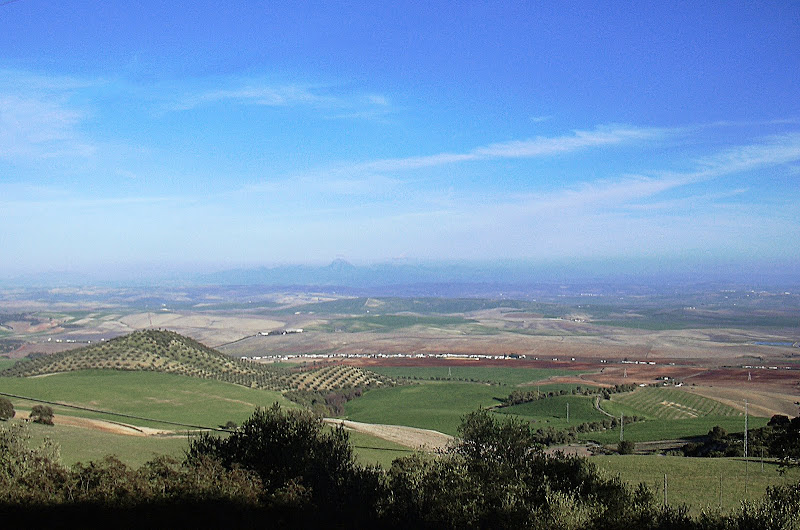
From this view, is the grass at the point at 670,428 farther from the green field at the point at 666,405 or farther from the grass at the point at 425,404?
the grass at the point at 425,404

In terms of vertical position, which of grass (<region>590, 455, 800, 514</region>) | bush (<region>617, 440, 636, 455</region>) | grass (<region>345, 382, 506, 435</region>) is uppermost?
grass (<region>590, 455, 800, 514</region>)

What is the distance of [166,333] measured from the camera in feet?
316

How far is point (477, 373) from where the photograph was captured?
100m

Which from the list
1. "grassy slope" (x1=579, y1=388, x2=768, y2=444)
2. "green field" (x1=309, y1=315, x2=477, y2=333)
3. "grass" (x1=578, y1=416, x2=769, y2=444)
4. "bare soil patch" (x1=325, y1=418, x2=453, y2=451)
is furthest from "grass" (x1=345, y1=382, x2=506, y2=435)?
"green field" (x1=309, y1=315, x2=477, y2=333)

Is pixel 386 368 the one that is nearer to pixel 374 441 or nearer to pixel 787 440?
pixel 374 441

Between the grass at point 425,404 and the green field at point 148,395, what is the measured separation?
8.99 metres

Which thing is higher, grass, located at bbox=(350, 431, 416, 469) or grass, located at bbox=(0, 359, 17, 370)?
grass, located at bbox=(350, 431, 416, 469)

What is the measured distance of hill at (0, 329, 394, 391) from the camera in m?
79.8

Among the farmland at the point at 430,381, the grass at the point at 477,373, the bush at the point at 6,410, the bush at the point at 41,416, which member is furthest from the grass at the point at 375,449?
the grass at the point at 477,373

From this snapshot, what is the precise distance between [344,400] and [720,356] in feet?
225

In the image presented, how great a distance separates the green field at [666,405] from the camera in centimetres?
6322

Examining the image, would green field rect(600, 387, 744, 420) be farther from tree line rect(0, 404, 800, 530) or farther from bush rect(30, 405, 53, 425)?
bush rect(30, 405, 53, 425)

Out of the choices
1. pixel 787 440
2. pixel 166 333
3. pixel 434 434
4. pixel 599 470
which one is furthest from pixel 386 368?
pixel 599 470

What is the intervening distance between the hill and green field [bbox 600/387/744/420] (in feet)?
104
